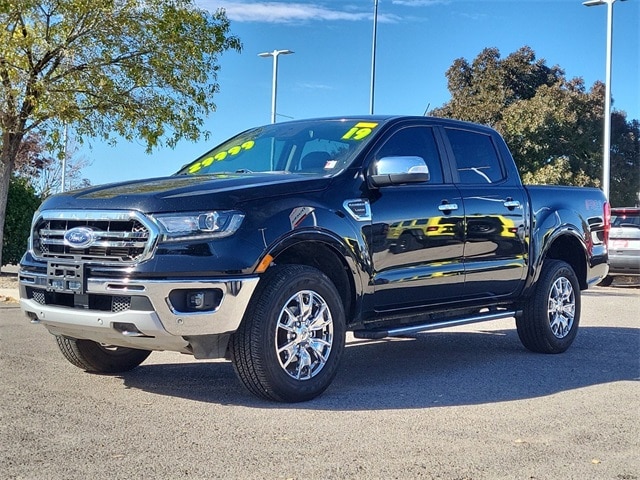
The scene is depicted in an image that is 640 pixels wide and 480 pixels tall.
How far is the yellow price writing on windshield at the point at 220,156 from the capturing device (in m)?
6.59

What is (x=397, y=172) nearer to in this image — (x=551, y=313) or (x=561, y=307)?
(x=551, y=313)

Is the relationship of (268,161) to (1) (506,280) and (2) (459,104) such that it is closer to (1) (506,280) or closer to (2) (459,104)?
(1) (506,280)

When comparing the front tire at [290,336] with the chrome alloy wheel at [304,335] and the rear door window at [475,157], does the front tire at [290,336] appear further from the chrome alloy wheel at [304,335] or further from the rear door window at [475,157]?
the rear door window at [475,157]

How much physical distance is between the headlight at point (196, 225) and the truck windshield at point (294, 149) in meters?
1.09

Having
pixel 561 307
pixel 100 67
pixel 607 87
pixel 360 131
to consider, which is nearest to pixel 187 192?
pixel 360 131

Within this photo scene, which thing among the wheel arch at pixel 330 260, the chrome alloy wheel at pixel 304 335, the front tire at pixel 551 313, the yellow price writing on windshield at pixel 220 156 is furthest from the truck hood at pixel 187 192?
the front tire at pixel 551 313

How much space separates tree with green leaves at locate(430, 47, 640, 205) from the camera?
29750mm

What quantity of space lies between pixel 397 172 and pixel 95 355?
2.54 m

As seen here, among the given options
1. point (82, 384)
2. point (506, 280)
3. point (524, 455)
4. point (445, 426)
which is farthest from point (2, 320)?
point (524, 455)

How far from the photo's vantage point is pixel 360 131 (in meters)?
6.21

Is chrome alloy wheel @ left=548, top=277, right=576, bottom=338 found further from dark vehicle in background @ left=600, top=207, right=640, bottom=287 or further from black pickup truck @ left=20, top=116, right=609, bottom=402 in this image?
dark vehicle in background @ left=600, top=207, right=640, bottom=287

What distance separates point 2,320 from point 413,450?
6.60m

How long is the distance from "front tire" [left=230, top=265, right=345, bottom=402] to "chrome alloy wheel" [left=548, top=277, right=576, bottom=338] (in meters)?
2.89

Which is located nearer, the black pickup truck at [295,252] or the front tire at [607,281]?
the black pickup truck at [295,252]
